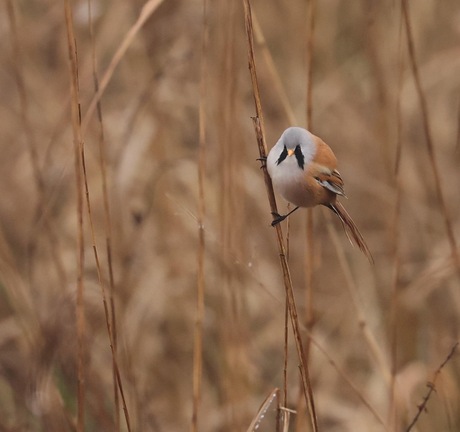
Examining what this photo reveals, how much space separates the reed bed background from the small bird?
30cm

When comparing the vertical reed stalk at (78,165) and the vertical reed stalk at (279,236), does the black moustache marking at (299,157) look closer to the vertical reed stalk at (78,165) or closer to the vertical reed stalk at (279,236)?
the vertical reed stalk at (279,236)

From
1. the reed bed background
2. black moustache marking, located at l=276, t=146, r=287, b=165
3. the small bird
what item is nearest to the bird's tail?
the small bird

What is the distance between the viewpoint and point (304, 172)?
0.97 metres

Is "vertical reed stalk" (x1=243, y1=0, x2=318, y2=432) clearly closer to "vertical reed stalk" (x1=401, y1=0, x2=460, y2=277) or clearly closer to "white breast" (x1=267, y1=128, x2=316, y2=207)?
"white breast" (x1=267, y1=128, x2=316, y2=207)

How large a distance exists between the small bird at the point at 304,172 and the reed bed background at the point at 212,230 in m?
0.30

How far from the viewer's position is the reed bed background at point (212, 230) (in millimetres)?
1542

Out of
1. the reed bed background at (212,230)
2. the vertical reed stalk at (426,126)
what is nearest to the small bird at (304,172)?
the vertical reed stalk at (426,126)

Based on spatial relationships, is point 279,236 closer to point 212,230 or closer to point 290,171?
point 290,171

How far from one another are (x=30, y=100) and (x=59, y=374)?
2.88 ft

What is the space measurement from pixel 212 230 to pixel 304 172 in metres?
1.01

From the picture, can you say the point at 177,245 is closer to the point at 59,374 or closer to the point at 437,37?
the point at 59,374

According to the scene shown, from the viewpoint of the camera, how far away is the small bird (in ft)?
3.09

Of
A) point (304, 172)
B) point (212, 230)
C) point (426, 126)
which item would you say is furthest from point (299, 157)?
point (212, 230)

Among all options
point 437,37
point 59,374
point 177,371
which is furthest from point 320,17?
point 59,374
